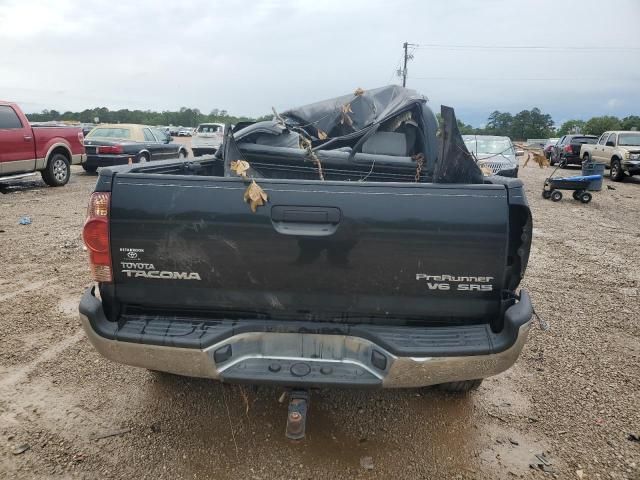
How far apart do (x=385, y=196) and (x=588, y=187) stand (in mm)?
11834

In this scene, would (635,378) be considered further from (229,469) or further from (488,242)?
(229,469)

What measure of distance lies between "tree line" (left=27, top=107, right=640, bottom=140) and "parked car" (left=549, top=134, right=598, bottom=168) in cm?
1107

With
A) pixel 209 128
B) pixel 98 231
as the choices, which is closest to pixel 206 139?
pixel 209 128

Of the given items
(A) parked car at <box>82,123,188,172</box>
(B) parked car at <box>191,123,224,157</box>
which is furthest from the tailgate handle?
(B) parked car at <box>191,123,224,157</box>

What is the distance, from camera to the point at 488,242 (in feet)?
7.55

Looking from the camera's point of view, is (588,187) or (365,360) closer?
(365,360)

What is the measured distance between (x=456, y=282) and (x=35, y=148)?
12008mm

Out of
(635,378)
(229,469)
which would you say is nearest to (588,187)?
(635,378)

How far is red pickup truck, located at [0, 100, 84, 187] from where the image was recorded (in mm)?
10617

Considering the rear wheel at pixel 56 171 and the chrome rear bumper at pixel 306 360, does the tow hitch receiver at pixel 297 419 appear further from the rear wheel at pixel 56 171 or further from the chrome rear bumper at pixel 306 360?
the rear wheel at pixel 56 171

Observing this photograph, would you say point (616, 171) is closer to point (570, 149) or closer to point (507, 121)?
point (570, 149)

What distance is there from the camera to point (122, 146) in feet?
45.7

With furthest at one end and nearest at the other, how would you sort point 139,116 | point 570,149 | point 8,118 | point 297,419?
point 139,116 < point 570,149 < point 8,118 < point 297,419

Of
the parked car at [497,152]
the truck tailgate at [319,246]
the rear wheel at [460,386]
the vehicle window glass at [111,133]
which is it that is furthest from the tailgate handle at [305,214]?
the vehicle window glass at [111,133]
